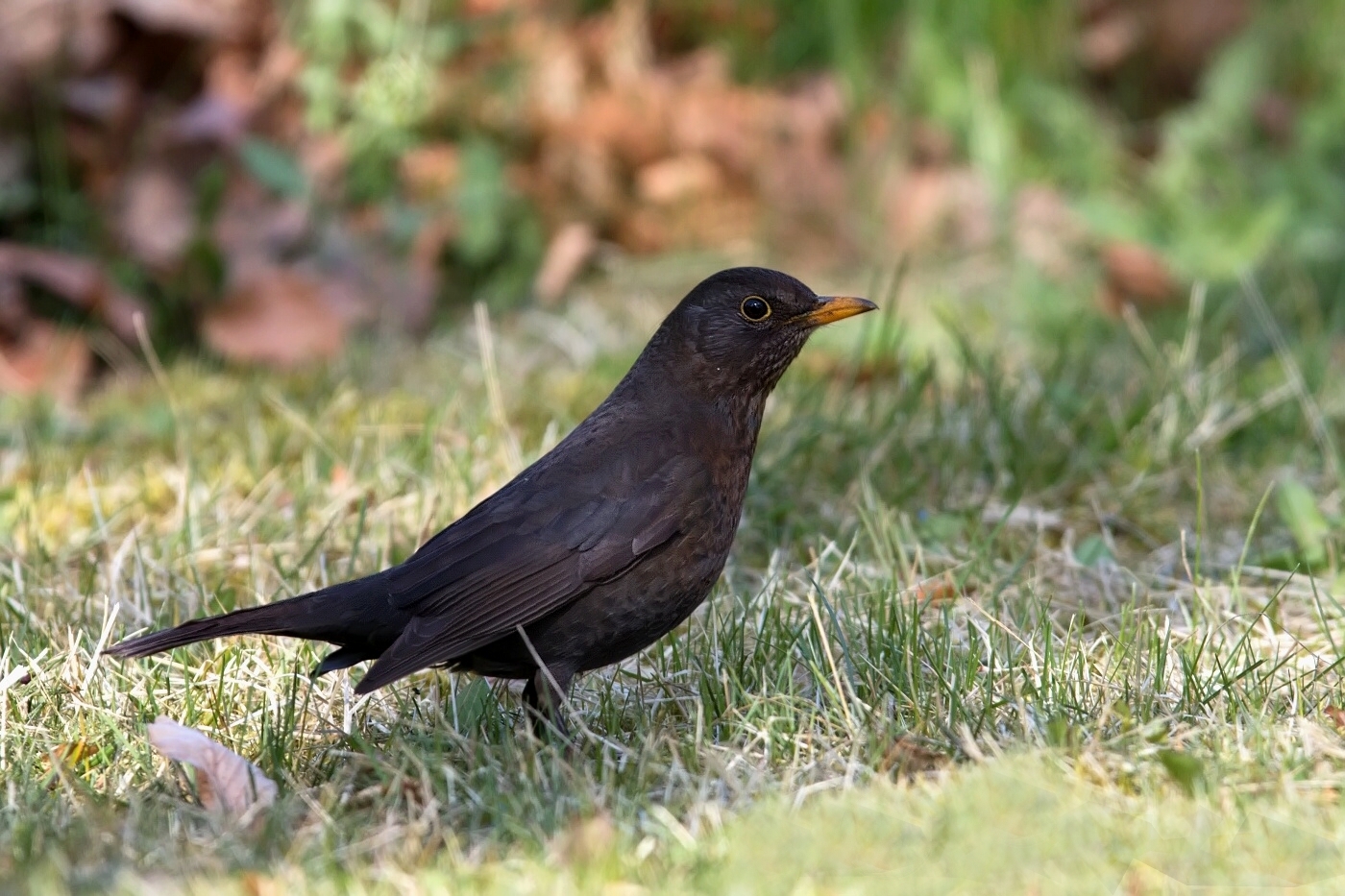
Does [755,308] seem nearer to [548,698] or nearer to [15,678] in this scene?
[548,698]

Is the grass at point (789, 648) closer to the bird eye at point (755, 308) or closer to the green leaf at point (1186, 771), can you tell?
the green leaf at point (1186, 771)

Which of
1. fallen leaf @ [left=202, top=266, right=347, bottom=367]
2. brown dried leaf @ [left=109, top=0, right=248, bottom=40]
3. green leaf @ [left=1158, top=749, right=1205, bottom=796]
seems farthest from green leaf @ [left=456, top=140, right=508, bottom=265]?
green leaf @ [left=1158, top=749, right=1205, bottom=796]

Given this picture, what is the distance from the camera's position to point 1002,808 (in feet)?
8.88

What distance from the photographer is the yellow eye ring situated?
13.0ft

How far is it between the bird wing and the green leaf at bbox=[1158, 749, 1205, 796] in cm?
115

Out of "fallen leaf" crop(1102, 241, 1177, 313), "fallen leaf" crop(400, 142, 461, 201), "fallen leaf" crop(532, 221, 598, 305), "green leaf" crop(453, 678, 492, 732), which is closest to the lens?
"green leaf" crop(453, 678, 492, 732)

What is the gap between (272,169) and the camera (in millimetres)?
6348

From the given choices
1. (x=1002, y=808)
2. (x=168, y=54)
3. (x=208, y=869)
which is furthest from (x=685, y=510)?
(x=168, y=54)

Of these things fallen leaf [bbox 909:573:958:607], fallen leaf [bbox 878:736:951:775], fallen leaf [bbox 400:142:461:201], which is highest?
fallen leaf [bbox 400:142:461:201]

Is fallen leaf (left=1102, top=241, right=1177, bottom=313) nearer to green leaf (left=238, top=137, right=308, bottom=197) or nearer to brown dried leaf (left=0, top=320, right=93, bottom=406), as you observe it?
green leaf (left=238, top=137, right=308, bottom=197)

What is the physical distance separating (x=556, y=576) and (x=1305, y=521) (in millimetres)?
2054

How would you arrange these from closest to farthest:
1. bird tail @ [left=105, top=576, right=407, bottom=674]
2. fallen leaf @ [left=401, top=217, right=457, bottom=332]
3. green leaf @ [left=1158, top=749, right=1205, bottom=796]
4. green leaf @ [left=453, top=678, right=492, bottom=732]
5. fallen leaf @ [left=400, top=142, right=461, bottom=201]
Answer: green leaf @ [left=1158, top=749, right=1205, bottom=796] → bird tail @ [left=105, top=576, right=407, bottom=674] → green leaf @ [left=453, top=678, right=492, bottom=732] → fallen leaf @ [left=401, top=217, right=457, bottom=332] → fallen leaf @ [left=400, top=142, right=461, bottom=201]

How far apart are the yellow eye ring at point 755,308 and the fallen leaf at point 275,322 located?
2675 mm

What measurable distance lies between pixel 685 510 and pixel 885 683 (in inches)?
22.6
